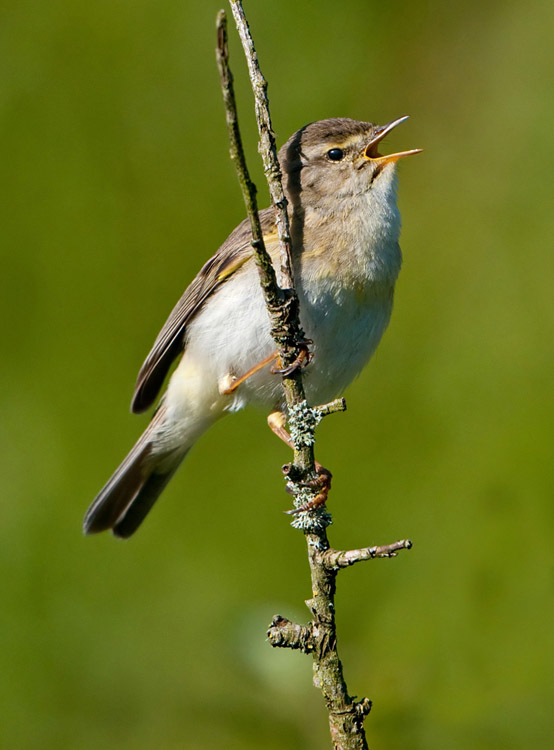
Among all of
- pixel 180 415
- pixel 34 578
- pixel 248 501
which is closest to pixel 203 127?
pixel 180 415

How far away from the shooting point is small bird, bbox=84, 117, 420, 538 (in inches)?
140

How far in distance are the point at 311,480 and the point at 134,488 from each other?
182cm

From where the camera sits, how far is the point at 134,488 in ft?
14.6

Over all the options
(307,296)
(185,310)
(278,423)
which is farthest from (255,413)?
(307,296)

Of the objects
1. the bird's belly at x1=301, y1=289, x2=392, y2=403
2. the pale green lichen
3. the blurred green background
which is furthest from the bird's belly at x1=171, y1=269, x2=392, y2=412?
the pale green lichen

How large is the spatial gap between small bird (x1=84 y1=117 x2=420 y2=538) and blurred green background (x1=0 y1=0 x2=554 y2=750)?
0.32m

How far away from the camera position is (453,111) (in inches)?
186

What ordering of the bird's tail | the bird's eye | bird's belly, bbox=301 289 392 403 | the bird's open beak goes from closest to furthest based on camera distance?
bird's belly, bbox=301 289 392 403 → the bird's open beak → the bird's eye → the bird's tail

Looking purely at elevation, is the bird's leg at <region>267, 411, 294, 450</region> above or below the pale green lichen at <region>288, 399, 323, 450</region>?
above

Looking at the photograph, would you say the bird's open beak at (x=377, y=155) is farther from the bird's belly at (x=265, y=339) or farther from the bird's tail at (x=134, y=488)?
the bird's tail at (x=134, y=488)

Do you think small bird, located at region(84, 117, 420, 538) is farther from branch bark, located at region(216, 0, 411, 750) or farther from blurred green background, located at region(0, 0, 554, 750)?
branch bark, located at region(216, 0, 411, 750)

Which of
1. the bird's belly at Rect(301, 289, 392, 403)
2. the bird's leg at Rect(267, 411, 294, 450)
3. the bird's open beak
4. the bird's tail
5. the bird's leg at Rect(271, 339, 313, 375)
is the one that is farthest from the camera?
the bird's tail

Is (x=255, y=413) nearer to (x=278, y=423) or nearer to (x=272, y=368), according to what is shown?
(x=278, y=423)

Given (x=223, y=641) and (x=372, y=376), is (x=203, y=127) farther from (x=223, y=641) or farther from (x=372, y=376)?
(x=223, y=641)
